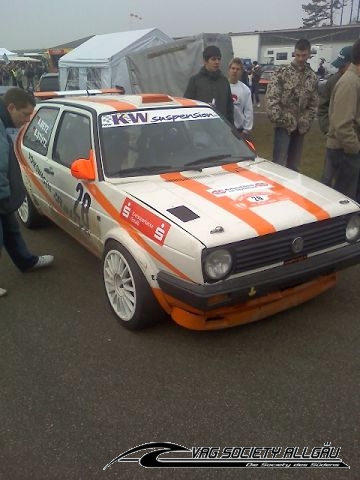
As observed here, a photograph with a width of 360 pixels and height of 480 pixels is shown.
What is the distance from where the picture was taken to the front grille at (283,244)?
9.46 feet

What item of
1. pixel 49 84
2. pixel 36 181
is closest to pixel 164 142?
pixel 36 181

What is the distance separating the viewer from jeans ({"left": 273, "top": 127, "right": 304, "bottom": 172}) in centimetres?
591

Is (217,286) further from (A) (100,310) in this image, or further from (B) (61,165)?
(B) (61,165)

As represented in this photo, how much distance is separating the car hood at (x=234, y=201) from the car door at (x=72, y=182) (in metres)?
0.57

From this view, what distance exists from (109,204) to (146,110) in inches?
42.0

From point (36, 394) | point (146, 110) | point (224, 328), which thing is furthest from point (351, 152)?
point (36, 394)

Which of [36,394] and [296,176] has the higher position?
[296,176]

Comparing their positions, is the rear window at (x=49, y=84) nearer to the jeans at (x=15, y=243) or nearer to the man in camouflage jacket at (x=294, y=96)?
the man in camouflage jacket at (x=294, y=96)

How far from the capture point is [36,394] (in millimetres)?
2736

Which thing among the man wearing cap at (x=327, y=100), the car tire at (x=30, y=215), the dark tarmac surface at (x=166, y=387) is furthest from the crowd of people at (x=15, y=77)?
the dark tarmac surface at (x=166, y=387)

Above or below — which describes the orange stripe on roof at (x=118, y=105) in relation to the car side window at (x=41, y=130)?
above

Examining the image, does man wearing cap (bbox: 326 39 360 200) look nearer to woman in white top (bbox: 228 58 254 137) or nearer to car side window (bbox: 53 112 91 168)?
woman in white top (bbox: 228 58 254 137)

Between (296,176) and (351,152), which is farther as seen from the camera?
(351,152)

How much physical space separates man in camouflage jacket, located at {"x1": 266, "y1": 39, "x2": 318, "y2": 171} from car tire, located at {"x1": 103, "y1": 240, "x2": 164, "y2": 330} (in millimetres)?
3230
